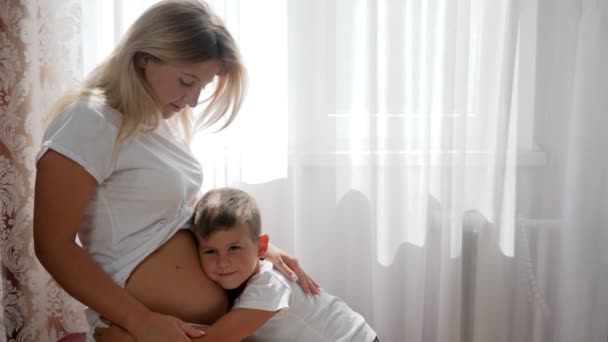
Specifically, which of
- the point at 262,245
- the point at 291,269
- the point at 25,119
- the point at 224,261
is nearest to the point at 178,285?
the point at 224,261

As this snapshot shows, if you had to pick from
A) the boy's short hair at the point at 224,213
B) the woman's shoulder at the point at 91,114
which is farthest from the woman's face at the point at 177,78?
the boy's short hair at the point at 224,213

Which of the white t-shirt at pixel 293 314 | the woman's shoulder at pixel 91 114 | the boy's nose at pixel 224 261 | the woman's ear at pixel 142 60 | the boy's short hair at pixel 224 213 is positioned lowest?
the white t-shirt at pixel 293 314

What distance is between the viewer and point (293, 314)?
1.61 m

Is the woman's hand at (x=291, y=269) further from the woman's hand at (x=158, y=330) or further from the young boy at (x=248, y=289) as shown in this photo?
the woman's hand at (x=158, y=330)

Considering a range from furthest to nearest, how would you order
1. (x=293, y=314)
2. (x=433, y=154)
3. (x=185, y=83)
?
(x=433, y=154), (x=293, y=314), (x=185, y=83)

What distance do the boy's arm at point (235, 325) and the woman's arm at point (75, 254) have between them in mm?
44

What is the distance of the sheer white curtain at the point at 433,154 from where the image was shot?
2012 mm

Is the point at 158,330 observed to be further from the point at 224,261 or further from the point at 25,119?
the point at 25,119

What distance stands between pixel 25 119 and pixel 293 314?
954mm

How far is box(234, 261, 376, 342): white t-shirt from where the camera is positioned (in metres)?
1.52

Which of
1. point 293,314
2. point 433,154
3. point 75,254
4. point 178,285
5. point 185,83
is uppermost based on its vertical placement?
point 185,83

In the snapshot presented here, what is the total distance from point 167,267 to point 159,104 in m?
0.37

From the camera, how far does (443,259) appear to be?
82.6 inches

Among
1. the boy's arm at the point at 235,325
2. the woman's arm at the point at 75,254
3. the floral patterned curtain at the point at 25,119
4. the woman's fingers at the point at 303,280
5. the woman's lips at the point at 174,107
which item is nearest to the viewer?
the woman's arm at the point at 75,254
